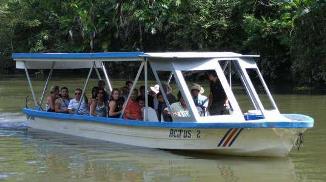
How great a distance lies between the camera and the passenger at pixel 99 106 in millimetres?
15438

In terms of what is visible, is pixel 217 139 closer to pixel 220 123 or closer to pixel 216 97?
pixel 220 123

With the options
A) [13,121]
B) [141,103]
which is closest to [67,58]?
[141,103]

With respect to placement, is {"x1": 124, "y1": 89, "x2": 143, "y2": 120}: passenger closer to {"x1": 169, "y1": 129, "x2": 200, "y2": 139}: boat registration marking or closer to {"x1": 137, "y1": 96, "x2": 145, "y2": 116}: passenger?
{"x1": 137, "y1": 96, "x2": 145, "y2": 116}: passenger

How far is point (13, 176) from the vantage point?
11484mm

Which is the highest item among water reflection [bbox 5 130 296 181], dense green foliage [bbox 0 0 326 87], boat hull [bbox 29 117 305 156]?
dense green foliage [bbox 0 0 326 87]

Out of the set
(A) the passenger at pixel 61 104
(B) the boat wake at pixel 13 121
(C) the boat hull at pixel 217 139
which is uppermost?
(A) the passenger at pixel 61 104

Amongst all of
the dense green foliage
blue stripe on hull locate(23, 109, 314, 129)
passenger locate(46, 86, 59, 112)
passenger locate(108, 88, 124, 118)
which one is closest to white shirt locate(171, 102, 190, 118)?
blue stripe on hull locate(23, 109, 314, 129)

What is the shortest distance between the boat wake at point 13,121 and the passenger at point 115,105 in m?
4.41

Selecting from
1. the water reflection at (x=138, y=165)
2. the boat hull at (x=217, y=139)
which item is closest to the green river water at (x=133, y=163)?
the water reflection at (x=138, y=165)

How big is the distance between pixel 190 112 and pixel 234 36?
27.1 m

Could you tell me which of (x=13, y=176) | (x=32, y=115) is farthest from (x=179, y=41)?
(x=13, y=176)

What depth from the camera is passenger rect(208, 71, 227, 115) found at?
43.6 ft

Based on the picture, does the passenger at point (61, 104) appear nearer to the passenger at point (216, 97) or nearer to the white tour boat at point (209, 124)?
the white tour boat at point (209, 124)

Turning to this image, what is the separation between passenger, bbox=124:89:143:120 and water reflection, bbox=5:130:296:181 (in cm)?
68
